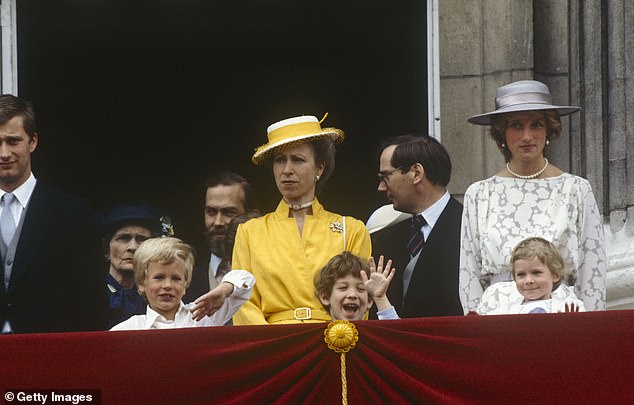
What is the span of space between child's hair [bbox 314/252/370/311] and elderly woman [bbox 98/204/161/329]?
1.17 meters

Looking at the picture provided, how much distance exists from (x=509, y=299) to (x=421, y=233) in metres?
0.88

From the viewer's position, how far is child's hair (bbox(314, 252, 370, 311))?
306 inches

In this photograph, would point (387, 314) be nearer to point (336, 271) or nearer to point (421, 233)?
point (336, 271)

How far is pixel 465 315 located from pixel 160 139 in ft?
13.8

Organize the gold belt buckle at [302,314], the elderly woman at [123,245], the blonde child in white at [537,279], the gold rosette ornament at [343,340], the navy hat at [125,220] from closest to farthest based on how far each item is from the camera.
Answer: the gold rosette ornament at [343,340] → the blonde child in white at [537,279] → the gold belt buckle at [302,314] → the elderly woman at [123,245] → the navy hat at [125,220]

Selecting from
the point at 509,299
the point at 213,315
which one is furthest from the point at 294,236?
the point at 509,299

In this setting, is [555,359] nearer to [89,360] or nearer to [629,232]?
[89,360]

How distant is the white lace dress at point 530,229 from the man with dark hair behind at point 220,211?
1380mm

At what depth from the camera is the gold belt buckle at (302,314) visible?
7840 mm

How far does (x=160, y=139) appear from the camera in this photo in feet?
37.1

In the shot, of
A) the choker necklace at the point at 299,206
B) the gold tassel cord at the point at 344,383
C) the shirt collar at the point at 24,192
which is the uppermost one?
the shirt collar at the point at 24,192

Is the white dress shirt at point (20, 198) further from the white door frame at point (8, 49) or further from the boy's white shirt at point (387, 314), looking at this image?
the boy's white shirt at point (387, 314)

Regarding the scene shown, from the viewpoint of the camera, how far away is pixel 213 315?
7.68 meters

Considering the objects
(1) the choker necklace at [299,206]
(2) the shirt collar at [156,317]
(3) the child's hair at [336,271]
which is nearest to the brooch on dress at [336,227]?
(1) the choker necklace at [299,206]
